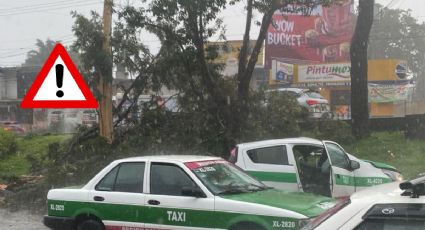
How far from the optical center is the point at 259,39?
1550cm

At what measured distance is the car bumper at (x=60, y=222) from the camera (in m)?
8.56

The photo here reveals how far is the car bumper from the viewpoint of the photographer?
856 centimetres

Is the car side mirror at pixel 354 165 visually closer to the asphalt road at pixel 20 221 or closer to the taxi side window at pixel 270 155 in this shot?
the taxi side window at pixel 270 155

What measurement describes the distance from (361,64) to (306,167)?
1060 centimetres

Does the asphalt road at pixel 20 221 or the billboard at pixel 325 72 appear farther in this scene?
the billboard at pixel 325 72

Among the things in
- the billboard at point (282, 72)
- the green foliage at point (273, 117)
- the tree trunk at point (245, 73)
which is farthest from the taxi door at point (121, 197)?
the billboard at point (282, 72)

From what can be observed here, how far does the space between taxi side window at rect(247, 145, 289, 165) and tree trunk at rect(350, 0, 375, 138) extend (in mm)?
9872

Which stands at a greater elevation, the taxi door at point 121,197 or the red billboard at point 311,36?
the red billboard at point 311,36

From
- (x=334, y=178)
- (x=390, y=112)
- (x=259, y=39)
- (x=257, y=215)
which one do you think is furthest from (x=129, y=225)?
(x=390, y=112)

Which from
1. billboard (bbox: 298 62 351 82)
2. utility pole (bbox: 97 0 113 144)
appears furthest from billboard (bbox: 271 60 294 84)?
utility pole (bbox: 97 0 113 144)

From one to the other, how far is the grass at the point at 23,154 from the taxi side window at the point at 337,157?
10.5 m

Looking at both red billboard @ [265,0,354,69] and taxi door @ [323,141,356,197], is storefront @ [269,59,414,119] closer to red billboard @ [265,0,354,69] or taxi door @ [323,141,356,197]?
red billboard @ [265,0,354,69]

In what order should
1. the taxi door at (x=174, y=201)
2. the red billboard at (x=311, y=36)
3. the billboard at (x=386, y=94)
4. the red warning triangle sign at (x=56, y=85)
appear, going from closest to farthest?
the taxi door at (x=174, y=201) < the red warning triangle sign at (x=56, y=85) < the billboard at (x=386, y=94) < the red billboard at (x=311, y=36)

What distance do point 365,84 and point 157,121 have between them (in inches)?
321
